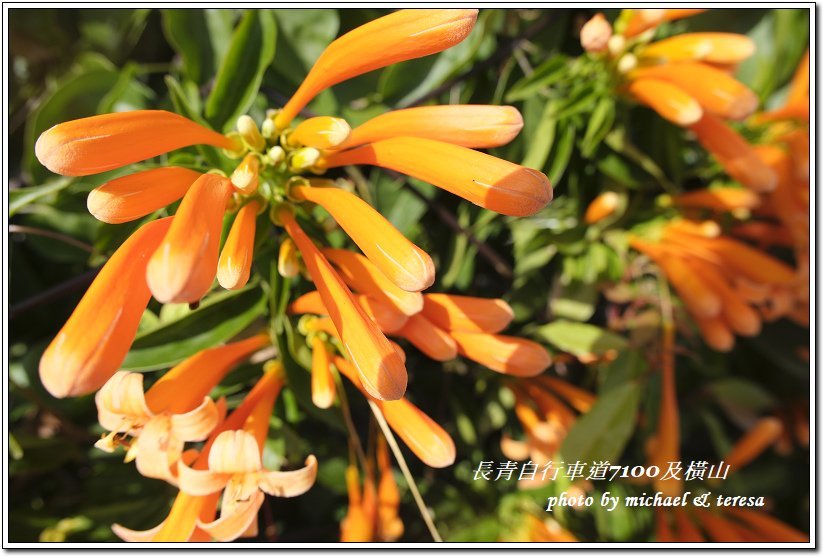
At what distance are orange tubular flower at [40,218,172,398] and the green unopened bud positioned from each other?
0.18 meters

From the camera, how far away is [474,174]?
1.84ft

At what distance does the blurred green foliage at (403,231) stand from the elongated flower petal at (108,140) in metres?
0.13

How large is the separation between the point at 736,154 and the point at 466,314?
22.8 inches

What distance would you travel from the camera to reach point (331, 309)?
1.96ft

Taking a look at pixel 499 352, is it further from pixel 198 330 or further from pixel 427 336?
pixel 198 330

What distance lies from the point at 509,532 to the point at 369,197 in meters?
0.76

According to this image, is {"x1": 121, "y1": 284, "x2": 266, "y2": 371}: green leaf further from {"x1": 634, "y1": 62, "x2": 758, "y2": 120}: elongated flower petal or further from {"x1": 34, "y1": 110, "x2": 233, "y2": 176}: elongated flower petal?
{"x1": 634, "y1": 62, "x2": 758, "y2": 120}: elongated flower petal

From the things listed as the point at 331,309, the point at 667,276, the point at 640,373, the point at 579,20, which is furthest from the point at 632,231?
the point at 331,309

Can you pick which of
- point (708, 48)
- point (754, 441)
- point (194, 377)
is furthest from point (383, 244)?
point (754, 441)

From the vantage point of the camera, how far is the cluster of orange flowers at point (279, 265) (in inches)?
19.8

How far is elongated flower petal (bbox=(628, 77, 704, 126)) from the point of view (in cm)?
87

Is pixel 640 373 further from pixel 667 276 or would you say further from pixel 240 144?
pixel 240 144

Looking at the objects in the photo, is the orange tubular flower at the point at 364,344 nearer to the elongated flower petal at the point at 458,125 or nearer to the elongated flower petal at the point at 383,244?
the elongated flower petal at the point at 383,244

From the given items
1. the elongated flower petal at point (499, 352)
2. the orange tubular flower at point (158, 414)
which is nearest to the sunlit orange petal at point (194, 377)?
the orange tubular flower at point (158, 414)
